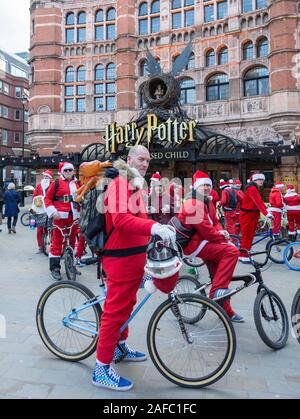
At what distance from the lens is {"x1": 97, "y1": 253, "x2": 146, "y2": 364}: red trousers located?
9.78 feet

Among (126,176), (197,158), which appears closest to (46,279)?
(126,176)

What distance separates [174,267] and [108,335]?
2.59ft

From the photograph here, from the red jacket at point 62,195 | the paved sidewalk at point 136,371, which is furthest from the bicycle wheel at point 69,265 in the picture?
the paved sidewalk at point 136,371

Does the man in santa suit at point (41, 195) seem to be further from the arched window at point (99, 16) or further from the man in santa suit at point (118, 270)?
the arched window at point (99, 16)

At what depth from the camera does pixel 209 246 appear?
170 inches

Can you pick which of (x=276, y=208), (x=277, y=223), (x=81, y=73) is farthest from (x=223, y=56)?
(x=277, y=223)

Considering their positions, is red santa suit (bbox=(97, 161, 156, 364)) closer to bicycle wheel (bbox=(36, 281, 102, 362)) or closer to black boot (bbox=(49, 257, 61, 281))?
bicycle wheel (bbox=(36, 281, 102, 362))

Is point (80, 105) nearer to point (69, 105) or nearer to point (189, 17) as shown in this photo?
point (69, 105)

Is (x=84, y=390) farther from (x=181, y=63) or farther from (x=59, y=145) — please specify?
(x=59, y=145)

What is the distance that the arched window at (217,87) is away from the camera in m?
22.5

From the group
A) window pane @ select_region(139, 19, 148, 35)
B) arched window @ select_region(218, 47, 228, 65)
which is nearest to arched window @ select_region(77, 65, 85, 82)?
window pane @ select_region(139, 19, 148, 35)

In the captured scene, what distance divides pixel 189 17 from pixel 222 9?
7.01 ft

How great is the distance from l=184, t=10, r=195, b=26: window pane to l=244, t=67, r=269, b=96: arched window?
5.25m

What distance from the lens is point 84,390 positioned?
117 inches
